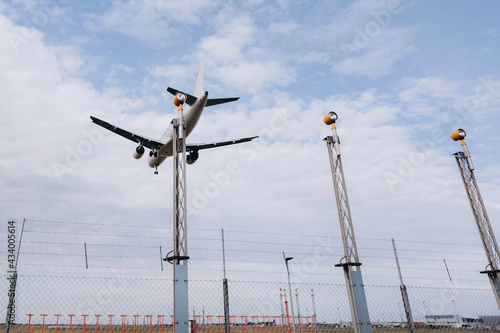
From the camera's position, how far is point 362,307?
941cm

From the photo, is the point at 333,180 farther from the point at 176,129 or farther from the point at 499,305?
the point at 499,305

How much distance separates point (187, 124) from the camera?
26047mm

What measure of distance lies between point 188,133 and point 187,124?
2251mm

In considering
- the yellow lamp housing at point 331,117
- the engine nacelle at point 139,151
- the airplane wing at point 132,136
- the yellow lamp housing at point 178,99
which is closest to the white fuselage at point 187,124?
the airplane wing at point 132,136

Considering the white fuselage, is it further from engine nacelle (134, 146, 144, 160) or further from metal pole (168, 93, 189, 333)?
metal pole (168, 93, 189, 333)

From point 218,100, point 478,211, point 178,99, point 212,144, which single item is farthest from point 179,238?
point 212,144

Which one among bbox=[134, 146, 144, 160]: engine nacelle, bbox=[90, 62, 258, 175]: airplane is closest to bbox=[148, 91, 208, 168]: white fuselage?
bbox=[90, 62, 258, 175]: airplane

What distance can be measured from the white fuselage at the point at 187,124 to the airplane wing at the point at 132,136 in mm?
607

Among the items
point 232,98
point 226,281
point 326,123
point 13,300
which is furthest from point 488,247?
point 232,98

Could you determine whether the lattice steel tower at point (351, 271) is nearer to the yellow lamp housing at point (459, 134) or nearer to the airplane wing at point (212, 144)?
the yellow lamp housing at point (459, 134)

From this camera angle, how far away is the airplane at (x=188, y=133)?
80.8 feet

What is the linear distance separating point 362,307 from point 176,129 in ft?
22.7

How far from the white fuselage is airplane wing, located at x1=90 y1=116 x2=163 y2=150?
0.61 meters

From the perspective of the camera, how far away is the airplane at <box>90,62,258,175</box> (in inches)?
969
